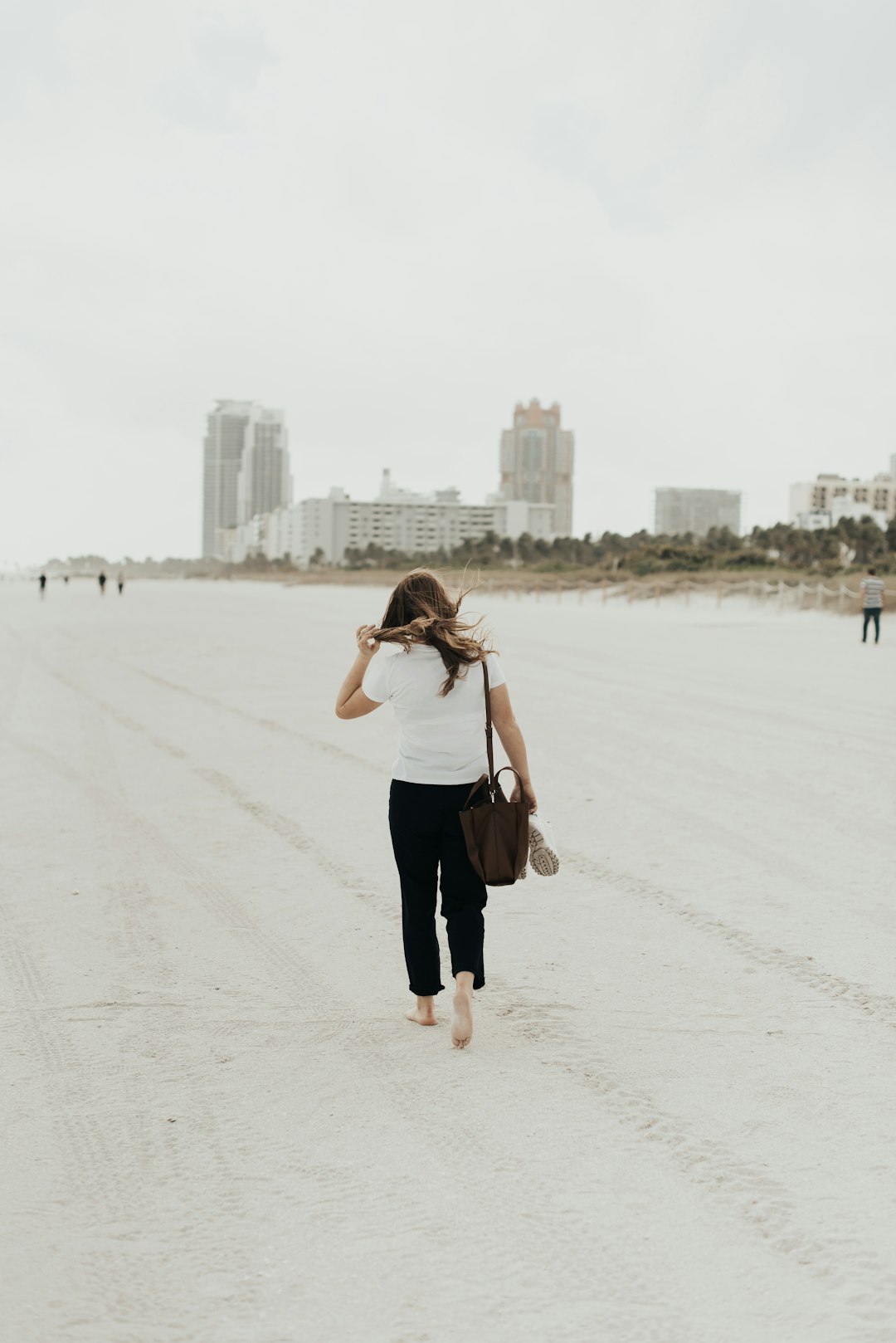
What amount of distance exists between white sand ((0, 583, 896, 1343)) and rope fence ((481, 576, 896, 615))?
28593 millimetres

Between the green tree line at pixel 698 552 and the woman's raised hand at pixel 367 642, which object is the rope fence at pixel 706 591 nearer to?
the green tree line at pixel 698 552

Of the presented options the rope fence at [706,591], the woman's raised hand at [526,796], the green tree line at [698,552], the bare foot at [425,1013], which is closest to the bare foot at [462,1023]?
the bare foot at [425,1013]

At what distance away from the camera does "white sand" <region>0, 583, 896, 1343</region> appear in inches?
106

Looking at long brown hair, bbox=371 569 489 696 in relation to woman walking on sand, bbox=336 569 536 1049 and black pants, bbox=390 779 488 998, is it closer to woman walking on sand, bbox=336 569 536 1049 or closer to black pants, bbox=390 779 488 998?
woman walking on sand, bbox=336 569 536 1049

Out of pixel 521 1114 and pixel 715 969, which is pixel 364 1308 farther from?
pixel 715 969

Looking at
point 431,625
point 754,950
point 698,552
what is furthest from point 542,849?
point 698,552

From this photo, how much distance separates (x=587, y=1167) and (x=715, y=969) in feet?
5.96

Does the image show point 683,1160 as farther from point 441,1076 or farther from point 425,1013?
point 425,1013

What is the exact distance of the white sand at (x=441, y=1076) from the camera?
269cm

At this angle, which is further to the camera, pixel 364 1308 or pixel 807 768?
pixel 807 768

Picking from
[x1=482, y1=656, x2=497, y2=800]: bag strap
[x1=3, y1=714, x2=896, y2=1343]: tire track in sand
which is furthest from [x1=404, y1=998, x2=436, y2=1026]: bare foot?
[x1=482, y1=656, x2=497, y2=800]: bag strap

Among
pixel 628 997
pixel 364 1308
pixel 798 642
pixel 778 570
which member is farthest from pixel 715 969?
pixel 778 570

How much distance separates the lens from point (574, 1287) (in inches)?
106

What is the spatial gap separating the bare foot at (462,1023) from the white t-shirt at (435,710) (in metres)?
0.75
